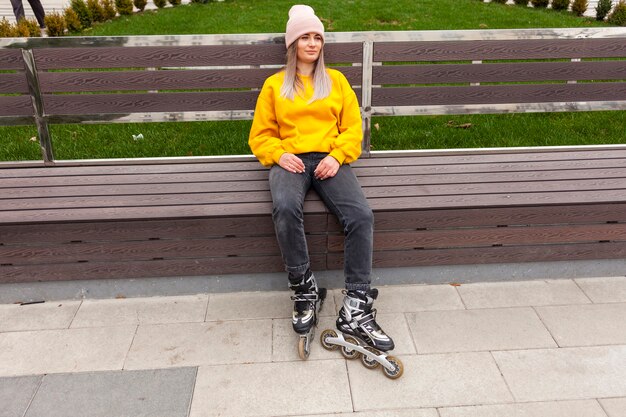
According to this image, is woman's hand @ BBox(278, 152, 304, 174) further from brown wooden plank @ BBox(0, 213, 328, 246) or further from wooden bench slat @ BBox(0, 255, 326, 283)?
wooden bench slat @ BBox(0, 255, 326, 283)

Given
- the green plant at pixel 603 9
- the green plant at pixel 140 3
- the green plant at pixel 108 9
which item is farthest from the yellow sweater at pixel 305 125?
the green plant at pixel 140 3

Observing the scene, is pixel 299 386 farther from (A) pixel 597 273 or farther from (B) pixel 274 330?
(A) pixel 597 273

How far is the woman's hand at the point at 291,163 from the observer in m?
3.21

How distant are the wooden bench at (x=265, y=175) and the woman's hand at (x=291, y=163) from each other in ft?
0.63

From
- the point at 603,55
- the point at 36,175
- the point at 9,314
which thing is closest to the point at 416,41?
the point at 603,55

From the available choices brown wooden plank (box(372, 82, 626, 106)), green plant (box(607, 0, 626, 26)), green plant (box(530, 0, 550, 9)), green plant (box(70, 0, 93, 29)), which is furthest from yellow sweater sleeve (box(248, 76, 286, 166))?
green plant (box(530, 0, 550, 9))

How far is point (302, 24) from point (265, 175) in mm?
977

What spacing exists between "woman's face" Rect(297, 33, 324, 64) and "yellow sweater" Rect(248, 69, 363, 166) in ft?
0.47

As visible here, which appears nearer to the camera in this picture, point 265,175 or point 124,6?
point 265,175

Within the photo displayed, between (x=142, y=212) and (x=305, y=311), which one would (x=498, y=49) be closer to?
(x=305, y=311)

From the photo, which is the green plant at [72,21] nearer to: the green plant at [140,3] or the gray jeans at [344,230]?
the green plant at [140,3]

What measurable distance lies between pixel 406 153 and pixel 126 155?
2494 millimetres

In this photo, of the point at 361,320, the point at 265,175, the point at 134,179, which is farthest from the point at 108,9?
the point at 361,320

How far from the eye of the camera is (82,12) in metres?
10.8
